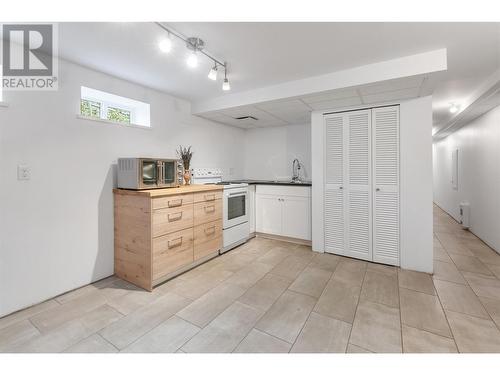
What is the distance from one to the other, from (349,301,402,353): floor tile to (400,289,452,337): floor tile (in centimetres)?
9

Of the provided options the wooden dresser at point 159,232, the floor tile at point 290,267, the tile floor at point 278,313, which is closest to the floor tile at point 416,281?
the tile floor at point 278,313

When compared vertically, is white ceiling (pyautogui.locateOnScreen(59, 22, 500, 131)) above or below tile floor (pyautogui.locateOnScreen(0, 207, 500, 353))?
above

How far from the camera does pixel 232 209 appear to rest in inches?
133

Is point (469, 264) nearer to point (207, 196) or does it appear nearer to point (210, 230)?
point (210, 230)

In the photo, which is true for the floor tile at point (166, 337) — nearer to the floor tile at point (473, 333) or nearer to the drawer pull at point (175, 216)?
the drawer pull at point (175, 216)

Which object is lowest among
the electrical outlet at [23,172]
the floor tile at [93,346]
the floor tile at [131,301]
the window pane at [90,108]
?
the floor tile at [93,346]

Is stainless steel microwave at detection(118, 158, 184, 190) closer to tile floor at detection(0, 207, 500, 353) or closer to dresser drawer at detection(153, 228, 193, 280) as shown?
dresser drawer at detection(153, 228, 193, 280)

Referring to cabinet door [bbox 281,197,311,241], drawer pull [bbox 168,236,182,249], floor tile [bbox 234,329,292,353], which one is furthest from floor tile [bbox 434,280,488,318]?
drawer pull [bbox 168,236,182,249]

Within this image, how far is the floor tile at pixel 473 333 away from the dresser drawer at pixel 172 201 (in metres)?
2.49

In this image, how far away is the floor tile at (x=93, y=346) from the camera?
147 cm

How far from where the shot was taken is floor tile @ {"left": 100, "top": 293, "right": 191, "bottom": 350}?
1601mm

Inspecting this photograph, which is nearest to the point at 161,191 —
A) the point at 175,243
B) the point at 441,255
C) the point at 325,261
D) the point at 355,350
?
the point at 175,243

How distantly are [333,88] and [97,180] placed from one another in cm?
266
